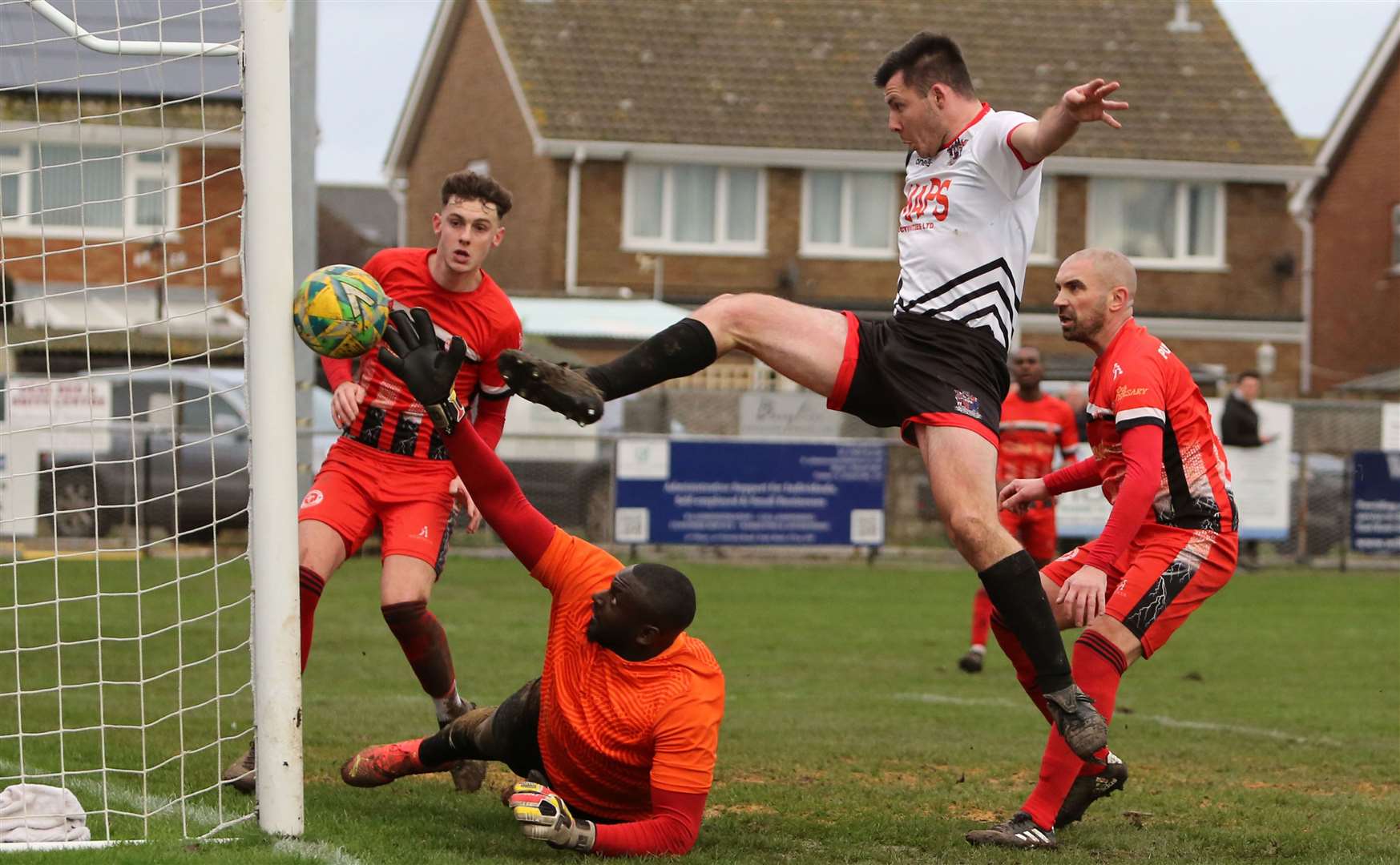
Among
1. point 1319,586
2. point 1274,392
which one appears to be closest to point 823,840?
point 1319,586

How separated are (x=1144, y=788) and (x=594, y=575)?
3.01 m

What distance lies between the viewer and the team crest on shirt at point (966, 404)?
224 inches

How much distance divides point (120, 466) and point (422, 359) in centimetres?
1431

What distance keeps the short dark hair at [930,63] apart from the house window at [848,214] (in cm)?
2618

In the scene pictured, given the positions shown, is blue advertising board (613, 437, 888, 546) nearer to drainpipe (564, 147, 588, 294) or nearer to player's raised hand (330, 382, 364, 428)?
drainpipe (564, 147, 588, 294)

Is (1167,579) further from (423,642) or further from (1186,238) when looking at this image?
(1186,238)

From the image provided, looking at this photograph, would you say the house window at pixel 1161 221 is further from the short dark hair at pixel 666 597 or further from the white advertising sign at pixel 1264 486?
the short dark hair at pixel 666 597

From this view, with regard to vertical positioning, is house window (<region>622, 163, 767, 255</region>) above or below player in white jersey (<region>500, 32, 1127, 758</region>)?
above

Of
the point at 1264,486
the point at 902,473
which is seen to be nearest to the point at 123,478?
the point at 902,473

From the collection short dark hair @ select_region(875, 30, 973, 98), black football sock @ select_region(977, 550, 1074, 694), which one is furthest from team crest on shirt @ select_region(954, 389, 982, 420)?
short dark hair @ select_region(875, 30, 973, 98)

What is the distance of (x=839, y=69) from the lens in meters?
32.9

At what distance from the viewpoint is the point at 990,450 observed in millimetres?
5723

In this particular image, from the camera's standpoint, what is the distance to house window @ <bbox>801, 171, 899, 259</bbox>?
3197 centimetres

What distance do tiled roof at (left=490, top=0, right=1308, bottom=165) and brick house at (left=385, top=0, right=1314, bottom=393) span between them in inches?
2.0
